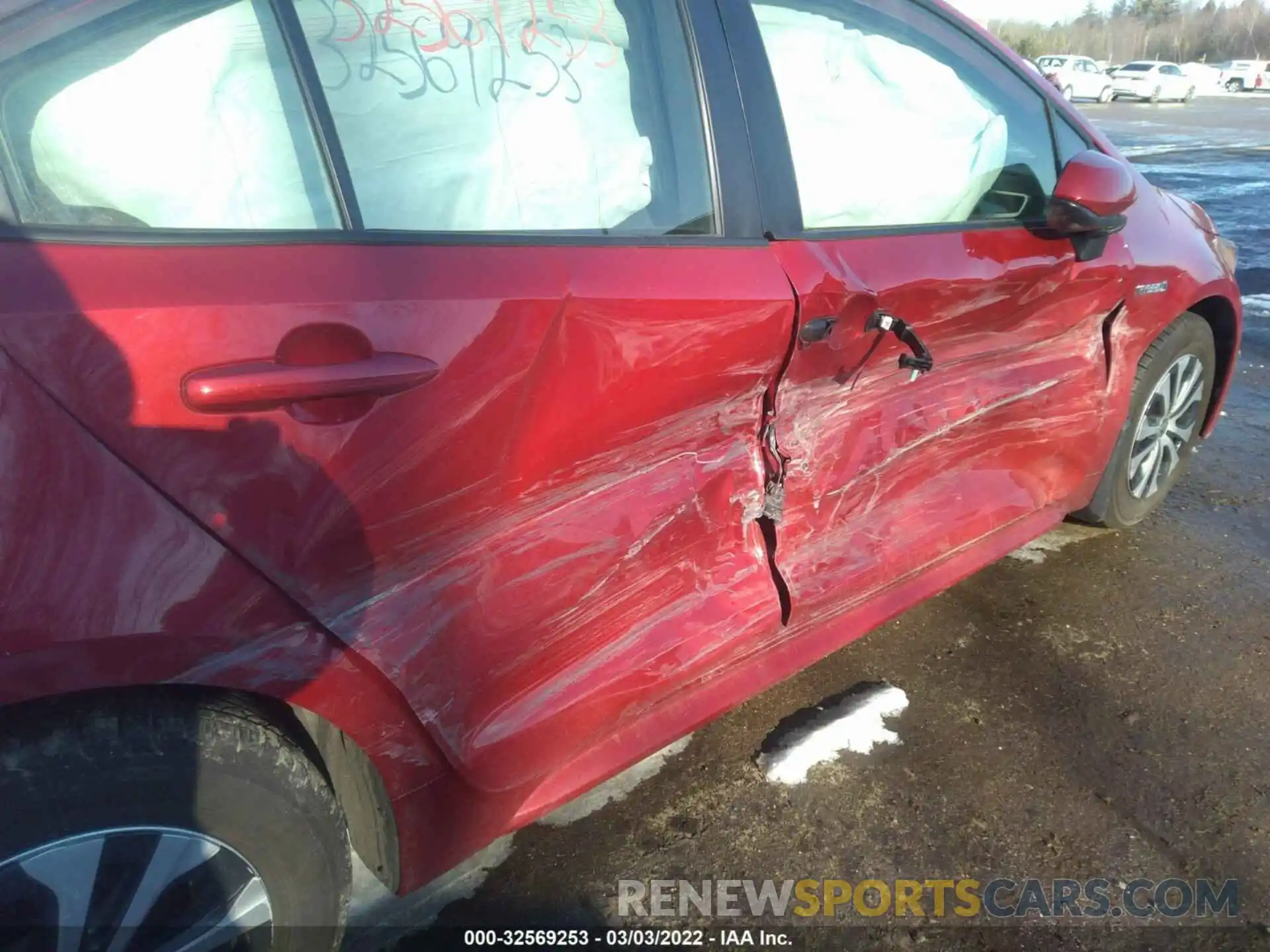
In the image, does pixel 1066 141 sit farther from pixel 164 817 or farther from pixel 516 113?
pixel 164 817

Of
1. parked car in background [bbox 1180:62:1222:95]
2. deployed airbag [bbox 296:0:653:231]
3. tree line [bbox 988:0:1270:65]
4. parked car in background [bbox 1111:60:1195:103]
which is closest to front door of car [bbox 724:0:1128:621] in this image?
deployed airbag [bbox 296:0:653:231]

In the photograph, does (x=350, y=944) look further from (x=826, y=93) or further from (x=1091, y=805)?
(x=826, y=93)

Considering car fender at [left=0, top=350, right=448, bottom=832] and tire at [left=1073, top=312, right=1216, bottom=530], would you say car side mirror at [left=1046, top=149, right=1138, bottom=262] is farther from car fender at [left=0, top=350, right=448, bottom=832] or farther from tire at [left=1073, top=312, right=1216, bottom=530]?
car fender at [left=0, top=350, right=448, bottom=832]

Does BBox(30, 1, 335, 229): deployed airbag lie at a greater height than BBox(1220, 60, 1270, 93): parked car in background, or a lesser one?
lesser

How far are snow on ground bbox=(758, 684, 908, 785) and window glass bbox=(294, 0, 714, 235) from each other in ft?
4.36

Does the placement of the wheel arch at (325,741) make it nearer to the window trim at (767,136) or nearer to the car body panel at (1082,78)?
the window trim at (767,136)

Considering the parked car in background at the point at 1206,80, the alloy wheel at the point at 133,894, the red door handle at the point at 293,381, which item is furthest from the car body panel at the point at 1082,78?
the alloy wheel at the point at 133,894

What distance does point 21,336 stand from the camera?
101 centimetres

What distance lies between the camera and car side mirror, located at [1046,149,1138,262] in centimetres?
219

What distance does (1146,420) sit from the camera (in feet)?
9.73

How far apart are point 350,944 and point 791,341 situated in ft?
4.88

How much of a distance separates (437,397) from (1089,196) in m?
1.76

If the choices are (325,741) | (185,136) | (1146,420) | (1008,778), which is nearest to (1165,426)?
(1146,420)

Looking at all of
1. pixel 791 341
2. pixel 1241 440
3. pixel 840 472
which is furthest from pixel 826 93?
pixel 1241 440
